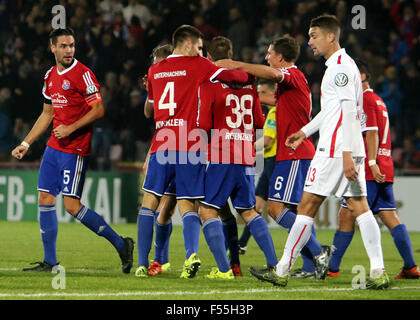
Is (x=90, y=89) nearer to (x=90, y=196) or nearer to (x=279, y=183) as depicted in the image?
(x=279, y=183)

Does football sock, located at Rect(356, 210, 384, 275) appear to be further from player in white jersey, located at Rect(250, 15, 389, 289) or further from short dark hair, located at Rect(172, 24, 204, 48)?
short dark hair, located at Rect(172, 24, 204, 48)

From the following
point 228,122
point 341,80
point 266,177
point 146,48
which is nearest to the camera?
point 341,80

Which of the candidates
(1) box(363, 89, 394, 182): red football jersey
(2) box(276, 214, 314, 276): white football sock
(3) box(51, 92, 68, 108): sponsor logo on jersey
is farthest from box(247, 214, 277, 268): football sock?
(3) box(51, 92, 68, 108): sponsor logo on jersey

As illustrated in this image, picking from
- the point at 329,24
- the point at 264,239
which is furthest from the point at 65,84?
the point at 329,24

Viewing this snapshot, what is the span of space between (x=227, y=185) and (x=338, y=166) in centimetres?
123

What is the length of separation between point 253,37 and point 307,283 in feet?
35.9

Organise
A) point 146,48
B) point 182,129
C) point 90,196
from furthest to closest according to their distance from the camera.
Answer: point 146,48
point 90,196
point 182,129

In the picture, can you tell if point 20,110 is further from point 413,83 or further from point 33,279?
point 33,279

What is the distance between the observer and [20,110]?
17016 millimetres

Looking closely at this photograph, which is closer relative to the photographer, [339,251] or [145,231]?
[145,231]

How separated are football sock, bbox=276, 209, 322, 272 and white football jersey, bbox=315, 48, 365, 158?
4.32 ft

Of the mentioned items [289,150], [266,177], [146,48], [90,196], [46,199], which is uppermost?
[146,48]

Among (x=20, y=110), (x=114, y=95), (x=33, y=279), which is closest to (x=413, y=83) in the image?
(x=114, y=95)

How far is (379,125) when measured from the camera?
833 centimetres
